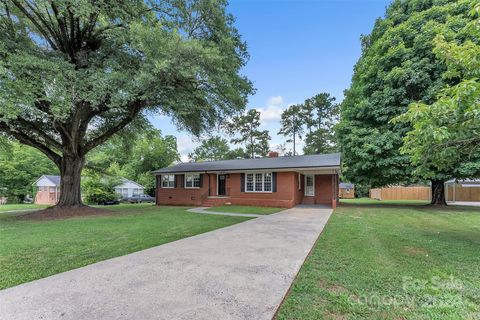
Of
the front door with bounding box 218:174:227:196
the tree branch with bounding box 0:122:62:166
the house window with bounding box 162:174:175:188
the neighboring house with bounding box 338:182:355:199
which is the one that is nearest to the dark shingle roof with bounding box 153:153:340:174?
the front door with bounding box 218:174:227:196

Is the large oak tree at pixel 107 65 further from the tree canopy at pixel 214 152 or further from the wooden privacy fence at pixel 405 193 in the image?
the tree canopy at pixel 214 152

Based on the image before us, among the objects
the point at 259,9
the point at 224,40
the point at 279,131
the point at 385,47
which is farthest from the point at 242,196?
the point at 279,131

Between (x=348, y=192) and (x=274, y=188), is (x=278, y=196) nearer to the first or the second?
(x=274, y=188)

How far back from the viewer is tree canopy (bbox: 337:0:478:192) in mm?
14297

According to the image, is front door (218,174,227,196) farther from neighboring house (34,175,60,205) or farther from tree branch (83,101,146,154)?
neighboring house (34,175,60,205)

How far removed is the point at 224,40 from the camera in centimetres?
1216

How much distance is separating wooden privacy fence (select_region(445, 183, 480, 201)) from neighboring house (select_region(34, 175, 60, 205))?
4612 centimetres

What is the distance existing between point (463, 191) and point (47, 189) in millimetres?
49168

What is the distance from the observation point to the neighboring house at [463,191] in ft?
85.3

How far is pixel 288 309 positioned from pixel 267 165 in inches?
545

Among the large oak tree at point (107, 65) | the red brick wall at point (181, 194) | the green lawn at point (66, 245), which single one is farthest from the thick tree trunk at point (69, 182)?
the red brick wall at point (181, 194)

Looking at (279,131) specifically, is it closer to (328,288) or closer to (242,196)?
(242,196)

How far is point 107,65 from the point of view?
1226 cm

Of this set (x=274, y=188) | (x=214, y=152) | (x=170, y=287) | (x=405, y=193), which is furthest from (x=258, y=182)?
(x=214, y=152)
